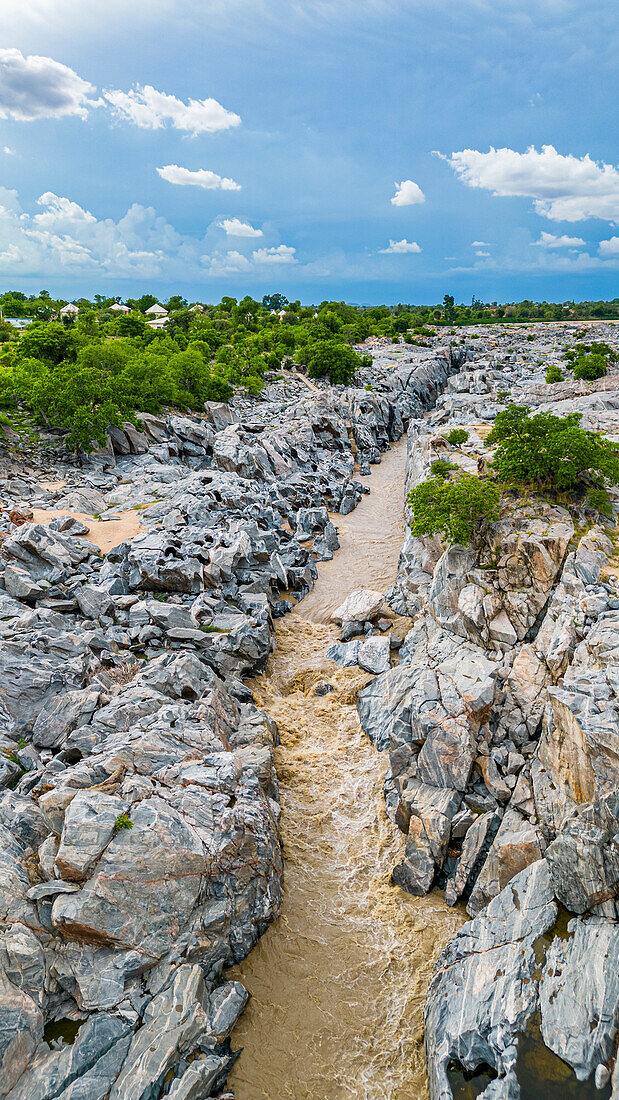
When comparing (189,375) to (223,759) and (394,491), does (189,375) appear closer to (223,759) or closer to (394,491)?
(394,491)

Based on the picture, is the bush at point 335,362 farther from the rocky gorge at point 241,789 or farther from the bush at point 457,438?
the rocky gorge at point 241,789

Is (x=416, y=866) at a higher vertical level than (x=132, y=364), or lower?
lower

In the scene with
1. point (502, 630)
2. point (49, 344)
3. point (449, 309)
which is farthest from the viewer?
point (449, 309)

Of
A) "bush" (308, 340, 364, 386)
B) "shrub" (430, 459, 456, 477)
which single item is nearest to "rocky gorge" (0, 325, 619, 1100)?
"shrub" (430, 459, 456, 477)

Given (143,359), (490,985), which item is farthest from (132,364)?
(490,985)

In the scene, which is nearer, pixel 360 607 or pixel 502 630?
pixel 502 630

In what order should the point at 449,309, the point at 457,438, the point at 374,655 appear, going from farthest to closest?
the point at 449,309
the point at 457,438
the point at 374,655

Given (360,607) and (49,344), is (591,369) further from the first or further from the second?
(49,344)
